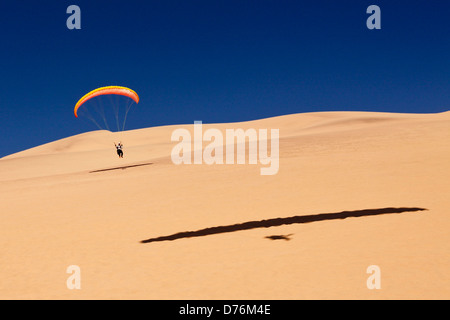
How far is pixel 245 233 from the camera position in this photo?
30.2 feet

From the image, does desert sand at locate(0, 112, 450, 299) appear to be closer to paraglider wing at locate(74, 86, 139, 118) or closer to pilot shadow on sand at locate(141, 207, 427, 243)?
pilot shadow on sand at locate(141, 207, 427, 243)

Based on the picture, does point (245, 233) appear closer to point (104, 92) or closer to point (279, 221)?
point (279, 221)

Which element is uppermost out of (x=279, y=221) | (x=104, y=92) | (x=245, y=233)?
(x=104, y=92)

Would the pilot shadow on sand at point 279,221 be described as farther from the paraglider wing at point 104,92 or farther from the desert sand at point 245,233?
the paraglider wing at point 104,92

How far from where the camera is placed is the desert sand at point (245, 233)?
6164 mm

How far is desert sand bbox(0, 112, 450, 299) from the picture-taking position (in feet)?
20.2

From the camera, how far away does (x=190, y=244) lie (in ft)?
28.5

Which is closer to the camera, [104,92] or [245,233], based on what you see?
[245,233]

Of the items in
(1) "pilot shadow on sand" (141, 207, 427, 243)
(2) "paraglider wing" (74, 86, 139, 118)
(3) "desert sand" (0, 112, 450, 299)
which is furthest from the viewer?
(2) "paraglider wing" (74, 86, 139, 118)

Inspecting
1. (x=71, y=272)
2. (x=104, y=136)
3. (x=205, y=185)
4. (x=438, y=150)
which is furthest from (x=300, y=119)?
(x=71, y=272)

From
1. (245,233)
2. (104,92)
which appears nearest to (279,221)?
(245,233)

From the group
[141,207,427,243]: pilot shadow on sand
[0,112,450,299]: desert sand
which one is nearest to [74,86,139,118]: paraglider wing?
[0,112,450,299]: desert sand

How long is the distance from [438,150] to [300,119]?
49.4 m

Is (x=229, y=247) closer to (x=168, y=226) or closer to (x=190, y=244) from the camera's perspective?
(x=190, y=244)
